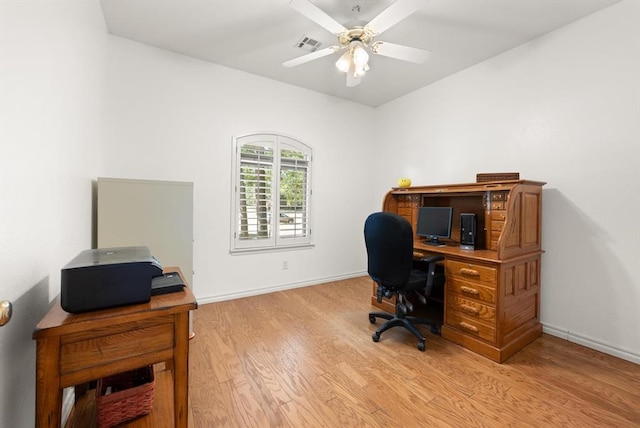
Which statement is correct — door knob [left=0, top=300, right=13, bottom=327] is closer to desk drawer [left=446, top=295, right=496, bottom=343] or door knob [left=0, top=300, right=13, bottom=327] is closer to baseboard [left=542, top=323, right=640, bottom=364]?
desk drawer [left=446, top=295, right=496, bottom=343]

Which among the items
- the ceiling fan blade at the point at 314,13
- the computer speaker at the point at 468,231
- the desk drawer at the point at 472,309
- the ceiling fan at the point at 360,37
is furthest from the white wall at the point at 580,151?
the ceiling fan blade at the point at 314,13

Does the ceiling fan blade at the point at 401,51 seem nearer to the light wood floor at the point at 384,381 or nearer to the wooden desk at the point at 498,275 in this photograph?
the wooden desk at the point at 498,275

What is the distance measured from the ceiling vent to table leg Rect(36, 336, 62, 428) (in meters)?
3.03

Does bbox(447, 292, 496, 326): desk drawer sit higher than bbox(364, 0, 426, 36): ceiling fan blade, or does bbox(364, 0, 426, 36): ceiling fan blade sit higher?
bbox(364, 0, 426, 36): ceiling fan blade

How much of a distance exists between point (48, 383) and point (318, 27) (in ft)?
9.99

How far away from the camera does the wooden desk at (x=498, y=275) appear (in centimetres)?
220

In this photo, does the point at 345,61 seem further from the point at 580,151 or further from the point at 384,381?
the point at 384,381

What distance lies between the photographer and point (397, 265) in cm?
235

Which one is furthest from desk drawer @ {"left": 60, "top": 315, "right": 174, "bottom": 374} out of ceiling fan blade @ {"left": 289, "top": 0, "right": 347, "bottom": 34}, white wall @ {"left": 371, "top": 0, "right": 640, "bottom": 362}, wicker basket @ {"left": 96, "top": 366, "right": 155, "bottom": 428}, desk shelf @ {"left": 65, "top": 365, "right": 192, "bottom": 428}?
white wall @ {"left": 371, "top": 0, "right": 640, "bottom": 362}

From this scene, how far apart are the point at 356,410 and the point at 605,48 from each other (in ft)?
11.6

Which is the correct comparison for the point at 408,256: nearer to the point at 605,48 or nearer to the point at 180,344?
the point at 180,344

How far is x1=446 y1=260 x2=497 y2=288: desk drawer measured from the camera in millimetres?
2205

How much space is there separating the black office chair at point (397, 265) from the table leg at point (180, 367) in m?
1.74


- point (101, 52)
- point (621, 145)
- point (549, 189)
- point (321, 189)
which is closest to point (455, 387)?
point (549, 189)
